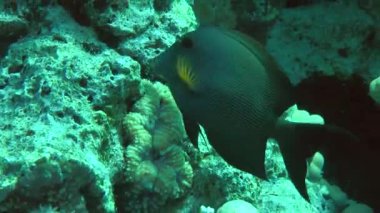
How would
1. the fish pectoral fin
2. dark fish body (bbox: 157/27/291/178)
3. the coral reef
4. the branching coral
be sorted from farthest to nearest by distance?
the coral reef → the branching coral → the fish pectoral fin → dark fish body (bbox: 157/27/291/178)

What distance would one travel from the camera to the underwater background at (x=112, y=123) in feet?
5.93

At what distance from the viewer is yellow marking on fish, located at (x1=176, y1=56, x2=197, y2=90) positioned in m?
1.58

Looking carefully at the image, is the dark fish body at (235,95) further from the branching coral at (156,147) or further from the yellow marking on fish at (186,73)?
the branching coral at (156,147)

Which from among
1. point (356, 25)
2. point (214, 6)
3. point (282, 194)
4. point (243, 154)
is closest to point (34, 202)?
point (243, 154)

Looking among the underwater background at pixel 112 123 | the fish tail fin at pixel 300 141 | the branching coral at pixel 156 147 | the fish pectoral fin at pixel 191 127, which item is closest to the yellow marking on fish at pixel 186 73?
the fish pectoral fin at pixel 191 127

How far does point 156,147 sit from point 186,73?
94cm

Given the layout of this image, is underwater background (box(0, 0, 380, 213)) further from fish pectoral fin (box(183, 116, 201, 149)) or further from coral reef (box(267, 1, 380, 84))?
fish pectoral fin (box(183, 116, 201, 149))

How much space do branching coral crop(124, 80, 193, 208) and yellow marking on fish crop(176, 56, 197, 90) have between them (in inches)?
32.9

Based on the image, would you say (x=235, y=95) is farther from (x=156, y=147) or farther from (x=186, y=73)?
(x=156, y=147)

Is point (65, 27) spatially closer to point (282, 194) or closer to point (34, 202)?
point (34, 202)

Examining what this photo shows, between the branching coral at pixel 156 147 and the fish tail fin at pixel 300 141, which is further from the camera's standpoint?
the branching coral at pixel 156 147

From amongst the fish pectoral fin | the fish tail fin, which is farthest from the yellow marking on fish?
the fish tail fin

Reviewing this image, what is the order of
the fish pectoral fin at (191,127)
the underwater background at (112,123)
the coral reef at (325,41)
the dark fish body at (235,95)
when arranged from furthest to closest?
the coral reef at (325,41) < the underwater background at (112,123) < the fish pectoral fin at (191,127) < the dark fish body at (235,95)

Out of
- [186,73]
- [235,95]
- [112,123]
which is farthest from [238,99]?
[112,123]
